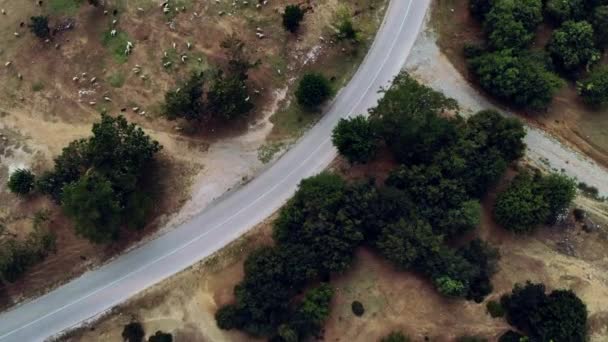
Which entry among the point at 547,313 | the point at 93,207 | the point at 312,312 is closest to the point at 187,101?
the point at 93,207

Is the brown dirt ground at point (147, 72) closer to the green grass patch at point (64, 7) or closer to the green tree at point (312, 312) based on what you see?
the green grass patch at point (64, 7)

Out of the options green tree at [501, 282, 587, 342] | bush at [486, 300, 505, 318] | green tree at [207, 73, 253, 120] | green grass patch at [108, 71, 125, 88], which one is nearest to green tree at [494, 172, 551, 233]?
green tree at [501, 282, 587, 342]

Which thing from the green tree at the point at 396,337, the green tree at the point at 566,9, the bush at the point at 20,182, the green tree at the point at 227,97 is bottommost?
the green tree at the point at 396,337

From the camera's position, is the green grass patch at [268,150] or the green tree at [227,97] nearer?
the green tree at [227,97]

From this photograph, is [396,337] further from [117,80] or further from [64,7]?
[64,7]

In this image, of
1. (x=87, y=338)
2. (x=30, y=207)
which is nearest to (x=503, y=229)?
(x=87, y=338)

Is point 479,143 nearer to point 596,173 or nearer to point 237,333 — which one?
point 596,173

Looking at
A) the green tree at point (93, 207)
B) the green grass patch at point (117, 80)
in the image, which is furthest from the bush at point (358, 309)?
the green grass patch at point (117, 80)
